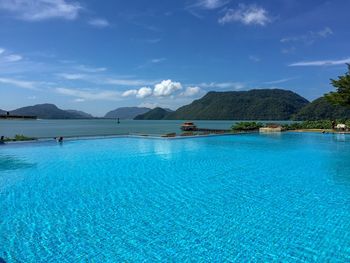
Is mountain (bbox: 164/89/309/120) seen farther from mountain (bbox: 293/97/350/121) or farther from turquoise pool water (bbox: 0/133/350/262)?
turquoise pool water (bbox: 0/133/350/262)

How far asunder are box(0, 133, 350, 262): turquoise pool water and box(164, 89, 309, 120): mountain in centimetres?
13118

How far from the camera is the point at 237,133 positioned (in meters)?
31.8

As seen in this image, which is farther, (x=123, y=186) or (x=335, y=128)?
(x=335, y=128)

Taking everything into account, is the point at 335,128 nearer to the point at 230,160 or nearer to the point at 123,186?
the point at 230,160

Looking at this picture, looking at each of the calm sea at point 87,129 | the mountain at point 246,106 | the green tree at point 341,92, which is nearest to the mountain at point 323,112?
the calm sea at point 87,129

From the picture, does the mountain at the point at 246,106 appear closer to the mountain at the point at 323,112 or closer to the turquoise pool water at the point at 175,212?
the mountain at the point at 323,112

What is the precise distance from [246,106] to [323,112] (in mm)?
67989

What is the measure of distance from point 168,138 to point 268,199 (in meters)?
17.8

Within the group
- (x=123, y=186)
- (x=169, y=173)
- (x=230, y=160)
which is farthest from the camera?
(x=230, y=160)

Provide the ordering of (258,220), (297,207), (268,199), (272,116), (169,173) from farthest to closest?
1. (272,116)
2. (169,173)
3. (268,199)
4. (297,207)
5. (258,220)

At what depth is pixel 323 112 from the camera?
291ft

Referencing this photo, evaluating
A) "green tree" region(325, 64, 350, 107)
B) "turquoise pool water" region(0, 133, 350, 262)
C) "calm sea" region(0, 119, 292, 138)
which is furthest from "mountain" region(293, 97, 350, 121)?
"turquoise pool water" region(0, 133, 350, 262)

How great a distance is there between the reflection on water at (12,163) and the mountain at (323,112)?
7943cm

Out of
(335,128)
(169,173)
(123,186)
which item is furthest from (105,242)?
(335,128)
